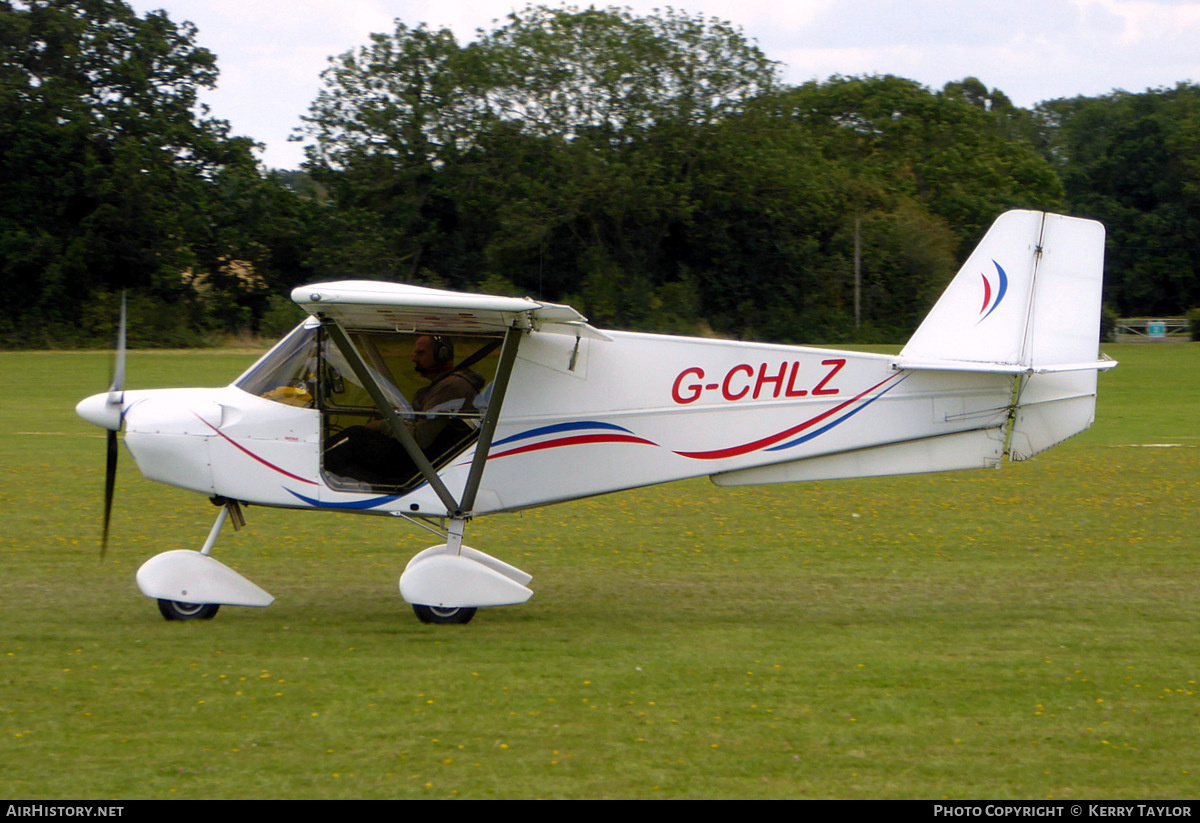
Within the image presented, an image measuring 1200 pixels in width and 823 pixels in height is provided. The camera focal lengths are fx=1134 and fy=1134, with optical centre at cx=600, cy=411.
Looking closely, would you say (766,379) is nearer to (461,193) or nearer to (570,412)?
(570,412)

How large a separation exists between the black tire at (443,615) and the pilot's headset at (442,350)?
5.56 feet

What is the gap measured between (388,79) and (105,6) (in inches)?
430

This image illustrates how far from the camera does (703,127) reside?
4259 cm

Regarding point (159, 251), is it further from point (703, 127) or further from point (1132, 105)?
point (1132, 105)

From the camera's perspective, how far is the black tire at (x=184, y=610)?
775 centimetres

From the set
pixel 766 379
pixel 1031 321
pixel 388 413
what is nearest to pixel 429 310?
pixel 388 413

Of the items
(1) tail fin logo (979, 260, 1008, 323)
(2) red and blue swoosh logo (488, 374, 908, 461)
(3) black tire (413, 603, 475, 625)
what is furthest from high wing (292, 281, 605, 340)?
(1) tail fin logo (979, 260, 1008, 323)

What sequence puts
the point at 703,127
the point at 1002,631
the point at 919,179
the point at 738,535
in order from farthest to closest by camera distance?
the point at 919,179, the point at 703,127, the point at 738,535, the point at 1002,631

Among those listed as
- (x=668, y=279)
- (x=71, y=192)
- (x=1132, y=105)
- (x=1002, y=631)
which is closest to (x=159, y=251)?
(x=71, y=192)

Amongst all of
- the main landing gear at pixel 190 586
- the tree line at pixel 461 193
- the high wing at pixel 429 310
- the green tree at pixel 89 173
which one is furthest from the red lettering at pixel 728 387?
the green tree at pixel 89 173

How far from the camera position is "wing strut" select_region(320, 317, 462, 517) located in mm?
7281

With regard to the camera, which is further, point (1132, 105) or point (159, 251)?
point (1132, 105)

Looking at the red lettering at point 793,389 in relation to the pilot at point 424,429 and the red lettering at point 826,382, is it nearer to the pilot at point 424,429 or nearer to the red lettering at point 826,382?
the red lettering at point 826,382

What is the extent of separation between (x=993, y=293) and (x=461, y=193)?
35.4 m
